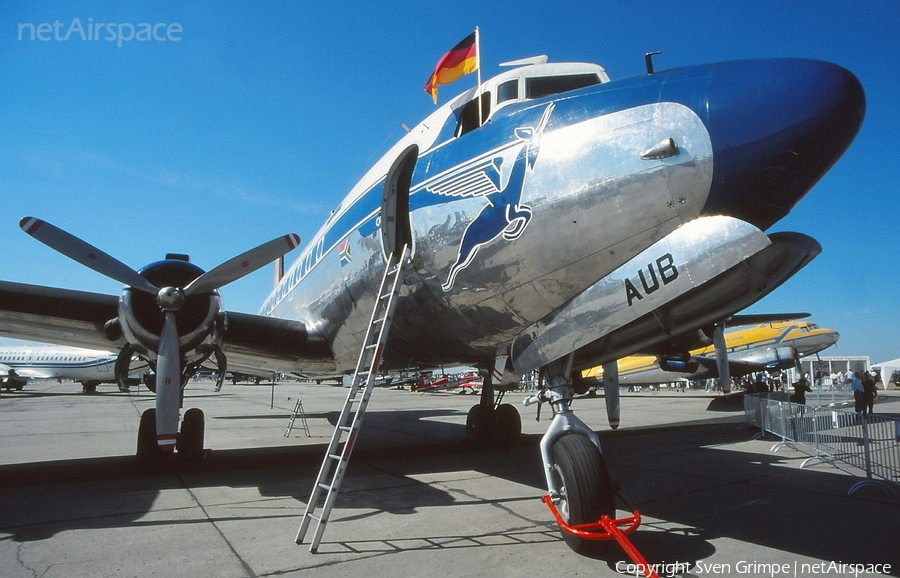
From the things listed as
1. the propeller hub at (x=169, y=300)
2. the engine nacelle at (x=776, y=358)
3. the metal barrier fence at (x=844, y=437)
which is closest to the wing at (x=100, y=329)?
the propeller hub at (x=169, y=300)

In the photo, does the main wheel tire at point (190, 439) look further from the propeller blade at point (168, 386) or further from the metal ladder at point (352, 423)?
the metal ladder at point (352, 423)

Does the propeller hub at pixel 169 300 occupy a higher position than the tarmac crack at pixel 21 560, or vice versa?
the propeller hub at pixel 169 300

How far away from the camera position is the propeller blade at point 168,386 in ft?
21.8

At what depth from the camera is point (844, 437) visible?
31.2 ft

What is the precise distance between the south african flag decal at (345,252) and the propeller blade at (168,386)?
235 cm

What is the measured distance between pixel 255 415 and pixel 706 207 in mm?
19339

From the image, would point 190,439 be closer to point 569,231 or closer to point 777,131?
point 569,231

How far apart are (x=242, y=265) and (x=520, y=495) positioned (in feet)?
15.8

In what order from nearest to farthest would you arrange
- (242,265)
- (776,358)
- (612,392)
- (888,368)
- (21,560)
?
(21,560) → (612,392) → (242,265) → (776,358) → (888,368)

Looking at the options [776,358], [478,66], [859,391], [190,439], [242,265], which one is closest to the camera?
[478,66]

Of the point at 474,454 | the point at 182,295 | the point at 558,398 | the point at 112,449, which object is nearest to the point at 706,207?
the point at 558,398

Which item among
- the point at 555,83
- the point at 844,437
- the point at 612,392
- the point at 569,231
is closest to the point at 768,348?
the point at 844,437

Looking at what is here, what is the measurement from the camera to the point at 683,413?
68.2 ft

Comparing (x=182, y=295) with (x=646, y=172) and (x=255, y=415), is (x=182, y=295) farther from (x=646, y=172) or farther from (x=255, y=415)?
(x=255, y=415)
